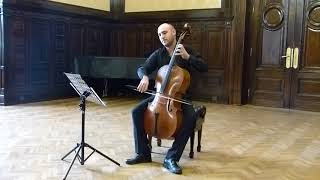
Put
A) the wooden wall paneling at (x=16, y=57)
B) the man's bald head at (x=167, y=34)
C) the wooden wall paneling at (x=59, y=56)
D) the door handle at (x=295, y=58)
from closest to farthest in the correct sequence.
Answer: the man's bald head at (x=167, y=34)
the wooden wall paneling at (x=16, y=57)
the door handle at (x=295, y=58)
the wooden wall paneling at (x=59, y=56)

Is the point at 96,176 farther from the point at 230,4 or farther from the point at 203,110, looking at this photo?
the point at 230,4

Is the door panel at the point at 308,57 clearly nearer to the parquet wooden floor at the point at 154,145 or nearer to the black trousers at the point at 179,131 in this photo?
the parquet wooden floor at the point at 154,145

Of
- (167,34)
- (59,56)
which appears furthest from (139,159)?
(59,56)

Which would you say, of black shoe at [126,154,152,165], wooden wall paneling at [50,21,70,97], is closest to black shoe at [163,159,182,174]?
black shoe at [126,154,152,165]

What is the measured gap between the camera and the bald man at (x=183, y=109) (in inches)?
134

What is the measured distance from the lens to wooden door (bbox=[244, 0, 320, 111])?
706 cm

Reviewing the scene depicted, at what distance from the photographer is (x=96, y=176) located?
3174mm

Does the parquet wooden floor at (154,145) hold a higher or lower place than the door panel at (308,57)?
lower

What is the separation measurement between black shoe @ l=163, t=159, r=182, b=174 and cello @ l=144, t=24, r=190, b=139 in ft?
0.69

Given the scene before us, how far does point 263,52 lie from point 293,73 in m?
0.70

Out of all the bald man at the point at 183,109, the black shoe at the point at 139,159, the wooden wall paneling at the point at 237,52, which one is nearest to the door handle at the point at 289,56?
the wooden wall paneling at the point at 237,52

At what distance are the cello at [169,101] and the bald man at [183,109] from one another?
0.07m

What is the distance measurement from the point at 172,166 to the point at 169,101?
0.56m

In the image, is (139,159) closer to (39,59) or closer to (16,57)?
(16,57)
